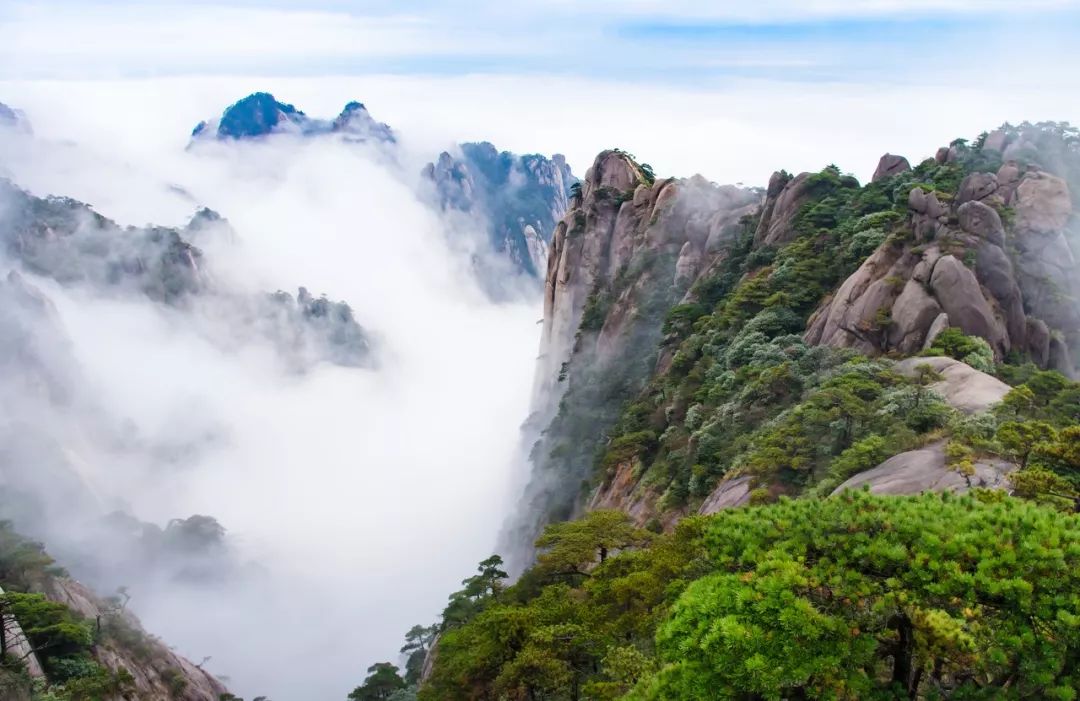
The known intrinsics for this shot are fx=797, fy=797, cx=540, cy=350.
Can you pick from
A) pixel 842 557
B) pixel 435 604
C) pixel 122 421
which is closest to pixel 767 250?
pixel 842 557

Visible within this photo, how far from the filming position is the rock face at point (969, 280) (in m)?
34.5

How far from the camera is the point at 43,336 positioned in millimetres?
103625

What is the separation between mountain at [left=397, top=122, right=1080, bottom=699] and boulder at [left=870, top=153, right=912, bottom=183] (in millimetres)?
180

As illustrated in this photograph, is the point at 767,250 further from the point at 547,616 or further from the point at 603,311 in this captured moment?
the point at 547,616

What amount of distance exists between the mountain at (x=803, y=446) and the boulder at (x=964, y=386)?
0.37 ft

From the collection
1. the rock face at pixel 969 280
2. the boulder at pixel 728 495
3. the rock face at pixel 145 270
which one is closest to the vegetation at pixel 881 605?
the boulder at pixel 728 495

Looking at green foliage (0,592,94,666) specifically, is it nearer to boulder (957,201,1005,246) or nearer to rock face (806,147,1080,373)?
rock face (806,147,1080,373)

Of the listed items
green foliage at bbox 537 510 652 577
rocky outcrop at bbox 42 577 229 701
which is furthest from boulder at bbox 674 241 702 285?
rocky outcrop at bbox 42 577 229 701

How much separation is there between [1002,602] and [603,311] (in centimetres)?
5932

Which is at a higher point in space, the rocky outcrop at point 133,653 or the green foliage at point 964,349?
the rocky outcrop at point 133,653

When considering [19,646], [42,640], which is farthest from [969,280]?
[42,640]

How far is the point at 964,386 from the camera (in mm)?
27328

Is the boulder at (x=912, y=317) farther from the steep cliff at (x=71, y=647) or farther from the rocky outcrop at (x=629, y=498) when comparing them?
the steep cliff at (x=71, y=647)

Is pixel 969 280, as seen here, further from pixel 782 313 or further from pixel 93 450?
pixel 93 450
